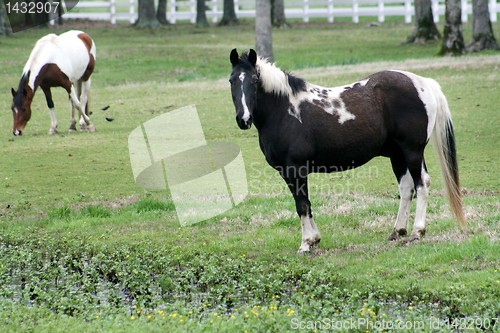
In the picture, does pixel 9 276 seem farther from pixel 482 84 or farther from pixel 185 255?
pixel 482 84

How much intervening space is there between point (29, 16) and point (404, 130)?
3926cm

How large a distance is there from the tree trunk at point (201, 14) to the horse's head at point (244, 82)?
40.3 m

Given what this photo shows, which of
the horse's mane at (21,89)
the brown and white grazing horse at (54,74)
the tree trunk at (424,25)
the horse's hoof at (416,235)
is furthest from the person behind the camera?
the tree trunk at (424,25)

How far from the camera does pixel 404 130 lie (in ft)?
33.5

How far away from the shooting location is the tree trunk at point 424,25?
35.6 meters

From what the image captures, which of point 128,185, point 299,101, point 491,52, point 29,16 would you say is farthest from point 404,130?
point 29,16

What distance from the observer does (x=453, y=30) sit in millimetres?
29578

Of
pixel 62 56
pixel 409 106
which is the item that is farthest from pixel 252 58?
pixel 62 56

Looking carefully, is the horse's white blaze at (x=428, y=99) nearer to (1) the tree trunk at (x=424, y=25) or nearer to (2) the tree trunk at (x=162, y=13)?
(1) the tree trunk at (x=424, y=25)

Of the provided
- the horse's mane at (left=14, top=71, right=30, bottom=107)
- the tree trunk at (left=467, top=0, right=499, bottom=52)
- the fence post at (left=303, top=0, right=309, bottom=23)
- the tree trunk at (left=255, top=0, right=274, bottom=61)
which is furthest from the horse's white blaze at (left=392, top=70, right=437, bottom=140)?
the fence post at (left=303, top=0, right=309, bottom=23)

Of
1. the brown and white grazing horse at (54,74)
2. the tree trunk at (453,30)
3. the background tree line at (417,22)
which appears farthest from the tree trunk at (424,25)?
the brown and white grazing horse at (54,74)

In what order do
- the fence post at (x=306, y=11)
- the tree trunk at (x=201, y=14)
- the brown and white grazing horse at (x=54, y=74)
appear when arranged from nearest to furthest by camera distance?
the brown and white grazing horse at (x=54, y=74) < the tree trunk at (x=201, y=14) < the fence post at (x=306, y=11)

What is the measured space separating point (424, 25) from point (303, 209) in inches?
1084

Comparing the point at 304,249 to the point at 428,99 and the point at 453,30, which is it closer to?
the point at 428,99
